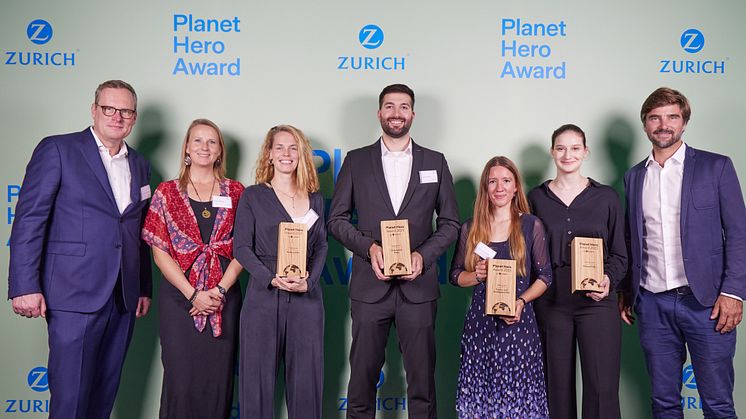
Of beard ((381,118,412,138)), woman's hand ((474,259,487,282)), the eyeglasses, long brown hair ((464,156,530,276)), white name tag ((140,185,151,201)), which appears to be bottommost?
woman's hand ((474,259,487,282))

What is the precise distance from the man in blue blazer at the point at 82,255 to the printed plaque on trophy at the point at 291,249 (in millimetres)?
849

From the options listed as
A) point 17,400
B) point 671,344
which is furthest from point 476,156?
point 17,400

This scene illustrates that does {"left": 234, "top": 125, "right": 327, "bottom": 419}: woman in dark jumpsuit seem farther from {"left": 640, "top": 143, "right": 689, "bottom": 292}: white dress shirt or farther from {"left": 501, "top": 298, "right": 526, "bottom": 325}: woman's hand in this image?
{"left": 640, "top": 143, "right": 689, "bottom": 292}: white dress shirt

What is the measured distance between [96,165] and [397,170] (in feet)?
5.03

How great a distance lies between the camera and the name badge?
300 cm

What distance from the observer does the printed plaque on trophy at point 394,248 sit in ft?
8.80

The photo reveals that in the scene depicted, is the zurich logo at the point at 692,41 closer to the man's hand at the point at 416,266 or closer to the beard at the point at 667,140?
the beard at the point at 667,140

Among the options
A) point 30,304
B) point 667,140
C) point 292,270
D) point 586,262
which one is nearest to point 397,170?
point 292,270

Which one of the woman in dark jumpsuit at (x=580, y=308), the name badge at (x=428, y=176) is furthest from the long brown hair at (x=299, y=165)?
the woman in dark jumpsuit at (x=580, y=308)

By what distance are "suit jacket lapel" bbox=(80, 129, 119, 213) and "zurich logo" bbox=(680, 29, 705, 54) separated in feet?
11.7

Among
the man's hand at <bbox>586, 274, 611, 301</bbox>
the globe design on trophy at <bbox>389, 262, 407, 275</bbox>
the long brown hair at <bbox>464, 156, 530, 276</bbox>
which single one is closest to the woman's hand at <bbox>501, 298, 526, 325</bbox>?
the long brown hair at <bbox>464, 156, 530, 276</bbox>

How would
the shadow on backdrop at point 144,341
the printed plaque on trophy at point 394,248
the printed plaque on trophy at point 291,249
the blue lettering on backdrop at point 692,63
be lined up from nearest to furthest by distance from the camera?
the printed plaque on trophy at point 291,249, the printed plaque on trophy at point 394,248, the shadow on backdrop at point 144,341, the blue lettering on backdrop at point 692,63

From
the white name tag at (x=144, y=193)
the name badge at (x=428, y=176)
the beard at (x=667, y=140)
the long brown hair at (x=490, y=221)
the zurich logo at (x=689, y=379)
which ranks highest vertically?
the beard at (x=667, y=140)

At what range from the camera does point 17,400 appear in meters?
3.51
